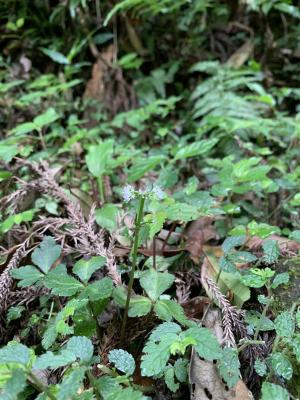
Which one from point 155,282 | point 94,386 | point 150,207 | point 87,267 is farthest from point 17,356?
point 150,207

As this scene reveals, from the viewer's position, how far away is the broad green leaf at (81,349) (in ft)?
3.43

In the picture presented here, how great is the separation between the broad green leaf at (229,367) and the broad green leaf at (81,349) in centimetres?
34

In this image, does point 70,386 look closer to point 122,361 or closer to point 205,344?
point 122,361

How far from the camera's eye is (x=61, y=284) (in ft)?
4.16

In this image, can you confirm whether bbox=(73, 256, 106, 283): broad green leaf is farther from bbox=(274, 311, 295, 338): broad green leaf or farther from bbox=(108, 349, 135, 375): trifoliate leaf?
bbox=(274, 311, 295, 338): broad green leaf

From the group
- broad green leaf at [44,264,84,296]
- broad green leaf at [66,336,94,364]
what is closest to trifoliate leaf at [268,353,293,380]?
broad green leaf at [66,336,94,364]

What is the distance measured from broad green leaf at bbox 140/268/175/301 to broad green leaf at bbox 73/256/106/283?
0.15 metres

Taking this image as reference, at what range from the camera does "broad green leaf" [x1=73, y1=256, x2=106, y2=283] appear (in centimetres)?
132

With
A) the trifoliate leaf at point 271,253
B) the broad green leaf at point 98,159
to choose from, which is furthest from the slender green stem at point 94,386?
the broad green leaf at point 98,159

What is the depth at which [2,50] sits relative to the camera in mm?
3500

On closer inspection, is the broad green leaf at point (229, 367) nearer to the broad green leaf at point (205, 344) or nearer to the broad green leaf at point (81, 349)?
the broad green leaf at point (205, 344)

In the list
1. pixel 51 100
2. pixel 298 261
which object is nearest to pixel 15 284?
pixel 298 261

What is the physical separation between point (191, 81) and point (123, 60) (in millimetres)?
568

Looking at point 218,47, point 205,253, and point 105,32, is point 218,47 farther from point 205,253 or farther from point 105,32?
point 205,253
